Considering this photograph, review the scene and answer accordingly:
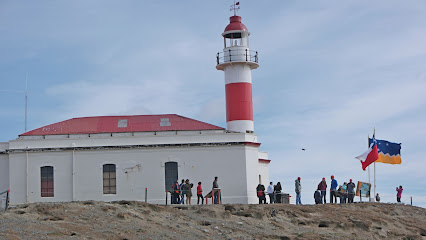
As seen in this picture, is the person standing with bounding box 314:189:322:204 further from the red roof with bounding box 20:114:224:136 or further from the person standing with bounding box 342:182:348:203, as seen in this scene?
the red roof with bounding box 20:114:224:136

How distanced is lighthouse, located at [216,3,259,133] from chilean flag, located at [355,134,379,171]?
611 centimetres

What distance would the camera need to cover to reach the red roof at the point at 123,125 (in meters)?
39.5

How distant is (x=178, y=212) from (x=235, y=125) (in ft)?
39.3

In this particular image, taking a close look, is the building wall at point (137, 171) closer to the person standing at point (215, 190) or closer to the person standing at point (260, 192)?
the person standing at point (215, 190)

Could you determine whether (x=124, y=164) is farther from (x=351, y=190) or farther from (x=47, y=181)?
(x=351, y=190)

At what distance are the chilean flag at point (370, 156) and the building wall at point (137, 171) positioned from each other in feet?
18.6

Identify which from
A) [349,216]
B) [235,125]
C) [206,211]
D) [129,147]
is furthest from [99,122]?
[349,216]

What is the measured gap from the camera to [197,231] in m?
27.8

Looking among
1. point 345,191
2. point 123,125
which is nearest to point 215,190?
point 345,191

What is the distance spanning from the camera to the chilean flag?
3909 cm

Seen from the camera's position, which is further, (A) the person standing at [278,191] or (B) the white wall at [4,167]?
(B) the white wall at [4,167]

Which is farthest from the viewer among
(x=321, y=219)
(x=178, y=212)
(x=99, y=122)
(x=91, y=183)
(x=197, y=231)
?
(x=99, y=122)

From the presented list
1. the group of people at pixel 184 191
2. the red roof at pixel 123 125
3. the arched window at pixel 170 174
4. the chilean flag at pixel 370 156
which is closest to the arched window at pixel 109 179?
the red roof at pixel 123 125

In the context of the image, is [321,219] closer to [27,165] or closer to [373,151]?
[373,151]
